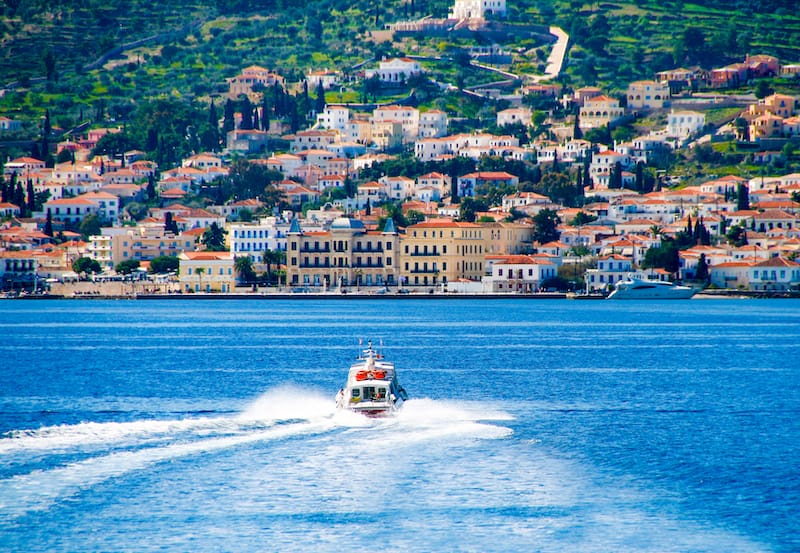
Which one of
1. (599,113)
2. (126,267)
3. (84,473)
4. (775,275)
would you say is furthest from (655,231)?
(84,473)

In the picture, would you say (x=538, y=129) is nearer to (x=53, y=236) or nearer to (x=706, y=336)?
(x=53, y=236)

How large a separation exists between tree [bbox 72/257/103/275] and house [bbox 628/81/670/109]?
78486 mm

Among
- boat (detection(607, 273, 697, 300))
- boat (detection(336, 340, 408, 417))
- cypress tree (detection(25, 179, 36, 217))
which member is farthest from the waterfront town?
boat (detection(336, 340, 408, 417))

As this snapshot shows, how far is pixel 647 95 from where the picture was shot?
196 metres

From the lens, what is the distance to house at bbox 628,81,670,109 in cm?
19525

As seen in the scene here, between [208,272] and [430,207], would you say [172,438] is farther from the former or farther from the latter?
[430,207]

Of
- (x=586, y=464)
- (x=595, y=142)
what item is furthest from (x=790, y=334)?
(x=595, y=142)

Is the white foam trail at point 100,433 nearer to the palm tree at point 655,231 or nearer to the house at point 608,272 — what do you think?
the house at point 608,272

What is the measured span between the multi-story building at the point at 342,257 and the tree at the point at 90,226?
28769mm

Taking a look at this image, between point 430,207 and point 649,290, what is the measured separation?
39.4 metres

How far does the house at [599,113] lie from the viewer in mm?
191250

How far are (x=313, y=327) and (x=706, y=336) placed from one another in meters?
20.2

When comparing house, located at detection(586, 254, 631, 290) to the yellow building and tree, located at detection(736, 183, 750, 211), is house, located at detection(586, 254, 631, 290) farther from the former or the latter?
tree, located at detection(736, 183, 750, 211)

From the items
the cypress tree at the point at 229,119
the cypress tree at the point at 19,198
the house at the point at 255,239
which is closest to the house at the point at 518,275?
the house at the point at 255,239
